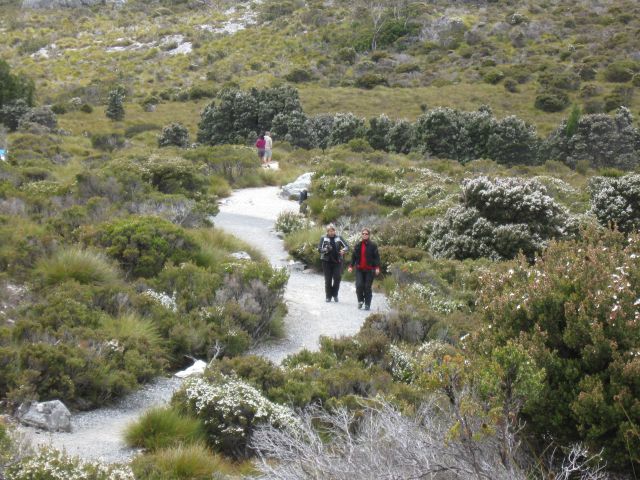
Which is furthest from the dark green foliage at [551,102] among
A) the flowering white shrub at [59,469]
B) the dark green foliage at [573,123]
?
the flowering white shrub at [59,469]

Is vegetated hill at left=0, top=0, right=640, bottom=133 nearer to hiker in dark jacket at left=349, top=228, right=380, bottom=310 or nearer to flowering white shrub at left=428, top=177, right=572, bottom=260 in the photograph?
flowering white shrub at left=428, top=177, right=572, bottom=260

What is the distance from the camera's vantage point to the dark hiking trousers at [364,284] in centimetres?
1203

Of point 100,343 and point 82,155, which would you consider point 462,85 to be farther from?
point 100,343

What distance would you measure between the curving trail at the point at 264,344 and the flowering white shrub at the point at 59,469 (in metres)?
0.66

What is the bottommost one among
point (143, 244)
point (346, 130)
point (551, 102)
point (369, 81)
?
point (551, 102)

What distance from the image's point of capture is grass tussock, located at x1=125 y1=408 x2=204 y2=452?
618 centimetres

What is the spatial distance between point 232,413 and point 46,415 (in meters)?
1.63

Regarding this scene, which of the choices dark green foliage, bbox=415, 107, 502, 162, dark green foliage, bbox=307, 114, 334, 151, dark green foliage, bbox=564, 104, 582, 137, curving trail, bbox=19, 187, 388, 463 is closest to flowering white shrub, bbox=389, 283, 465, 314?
curving trail, bbox=19, 187, 388, 463

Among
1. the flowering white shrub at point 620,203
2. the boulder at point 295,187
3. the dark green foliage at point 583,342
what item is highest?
the dark green foliage at point 583,342

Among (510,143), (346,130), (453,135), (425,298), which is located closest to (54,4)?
(346,130)

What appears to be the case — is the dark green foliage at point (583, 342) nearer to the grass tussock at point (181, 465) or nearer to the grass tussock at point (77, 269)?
the grass tussock at point (181, 465)

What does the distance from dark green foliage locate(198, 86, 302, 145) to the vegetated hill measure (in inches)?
256

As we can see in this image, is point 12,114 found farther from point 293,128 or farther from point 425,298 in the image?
point 425,298

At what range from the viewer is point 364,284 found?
40.0 feet
